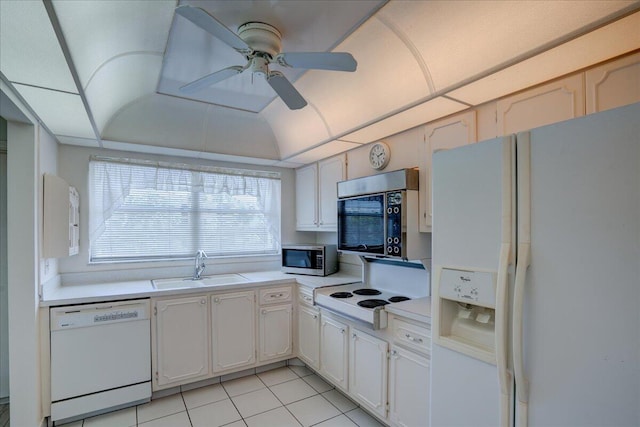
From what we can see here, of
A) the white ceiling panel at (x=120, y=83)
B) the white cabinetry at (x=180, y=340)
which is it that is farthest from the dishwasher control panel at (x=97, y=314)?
the white ceiling panel at (x=120, y=83)

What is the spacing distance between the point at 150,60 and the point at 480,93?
210 centimetres

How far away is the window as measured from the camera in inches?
123

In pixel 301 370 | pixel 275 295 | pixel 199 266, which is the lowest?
pixel 301 370

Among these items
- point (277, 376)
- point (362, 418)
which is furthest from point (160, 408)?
point (362, 418)

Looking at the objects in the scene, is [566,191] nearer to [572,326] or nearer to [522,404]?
[572,326]

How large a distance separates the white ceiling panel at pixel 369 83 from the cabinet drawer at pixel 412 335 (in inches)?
56.8

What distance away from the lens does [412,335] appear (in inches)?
79.9

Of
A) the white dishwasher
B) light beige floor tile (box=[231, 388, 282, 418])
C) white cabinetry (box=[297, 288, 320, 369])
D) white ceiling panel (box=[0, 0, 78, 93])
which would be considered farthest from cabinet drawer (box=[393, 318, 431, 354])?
white ceiling panel (box=[0, 0, 78, 93])

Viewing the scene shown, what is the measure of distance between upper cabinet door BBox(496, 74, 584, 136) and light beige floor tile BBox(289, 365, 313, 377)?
2.72 metres

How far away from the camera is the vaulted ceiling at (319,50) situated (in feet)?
4.58

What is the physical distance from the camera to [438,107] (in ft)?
6.93

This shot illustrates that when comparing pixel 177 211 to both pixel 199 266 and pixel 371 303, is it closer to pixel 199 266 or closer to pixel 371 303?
pixel 199 266

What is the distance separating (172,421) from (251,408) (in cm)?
59

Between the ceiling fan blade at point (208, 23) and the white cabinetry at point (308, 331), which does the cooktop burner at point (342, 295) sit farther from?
the ceiling fan blade at point (208, 23)
